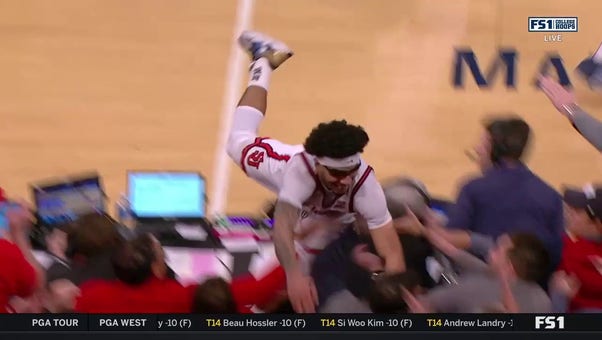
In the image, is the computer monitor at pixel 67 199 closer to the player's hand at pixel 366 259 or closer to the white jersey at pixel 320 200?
the white jersey at pixel 320 200

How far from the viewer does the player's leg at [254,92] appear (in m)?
5.14

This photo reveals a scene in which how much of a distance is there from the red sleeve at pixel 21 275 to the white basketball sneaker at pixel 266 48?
1.68 meters

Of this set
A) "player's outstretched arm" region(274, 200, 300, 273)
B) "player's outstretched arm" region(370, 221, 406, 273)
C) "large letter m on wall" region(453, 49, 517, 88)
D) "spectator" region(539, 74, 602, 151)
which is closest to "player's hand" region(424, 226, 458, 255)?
"player's outstretched arm" region(370, 221, 406, 273)

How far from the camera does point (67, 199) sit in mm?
5016

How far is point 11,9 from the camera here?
6695mm

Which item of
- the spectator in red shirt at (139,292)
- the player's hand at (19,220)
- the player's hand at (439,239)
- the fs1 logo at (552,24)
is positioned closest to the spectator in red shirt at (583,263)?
the player's hand at (439,239)

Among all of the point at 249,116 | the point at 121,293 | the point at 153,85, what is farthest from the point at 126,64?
the point at 121,293

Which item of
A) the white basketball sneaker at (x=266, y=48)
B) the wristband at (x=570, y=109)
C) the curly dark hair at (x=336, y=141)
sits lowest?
the curly dark hair at (x=336, y=141)

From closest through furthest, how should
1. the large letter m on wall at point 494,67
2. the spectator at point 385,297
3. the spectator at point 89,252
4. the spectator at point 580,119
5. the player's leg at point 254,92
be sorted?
the spectator at point 385,297
the spectator at point 89,252
the spectator at point 580,119
the player's leg at point 254,92
the large letter m on wall at point 494,67

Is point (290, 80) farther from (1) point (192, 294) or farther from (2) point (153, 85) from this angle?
(1) point (192, 294)

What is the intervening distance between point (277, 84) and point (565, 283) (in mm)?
2382

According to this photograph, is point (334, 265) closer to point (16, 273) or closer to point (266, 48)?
point (16, 273)

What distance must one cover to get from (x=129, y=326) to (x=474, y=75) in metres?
2.37

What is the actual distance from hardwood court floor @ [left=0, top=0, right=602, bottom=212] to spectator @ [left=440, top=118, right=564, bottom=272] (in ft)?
1.95
